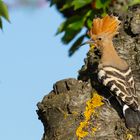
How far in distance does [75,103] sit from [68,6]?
1.73 feet

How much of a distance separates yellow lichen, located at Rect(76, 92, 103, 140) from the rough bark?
0.01 meters

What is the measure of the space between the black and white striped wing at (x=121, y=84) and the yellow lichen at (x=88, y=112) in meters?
0.12

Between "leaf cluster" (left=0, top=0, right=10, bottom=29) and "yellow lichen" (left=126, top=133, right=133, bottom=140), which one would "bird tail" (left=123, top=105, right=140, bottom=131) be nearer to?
"yellow lichen" (left=126, top=133, right=133, bottom=140)

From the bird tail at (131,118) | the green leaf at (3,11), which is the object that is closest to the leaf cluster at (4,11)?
the green leaf at (3,11)

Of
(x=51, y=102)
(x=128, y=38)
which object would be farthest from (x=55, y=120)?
(x=128, y=38)

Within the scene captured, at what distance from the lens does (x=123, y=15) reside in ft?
10.8

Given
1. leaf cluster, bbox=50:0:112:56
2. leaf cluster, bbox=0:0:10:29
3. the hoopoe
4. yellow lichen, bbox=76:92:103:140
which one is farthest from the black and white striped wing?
leaf cluster, bbox=0:0:10:29

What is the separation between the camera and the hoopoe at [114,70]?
2.98m

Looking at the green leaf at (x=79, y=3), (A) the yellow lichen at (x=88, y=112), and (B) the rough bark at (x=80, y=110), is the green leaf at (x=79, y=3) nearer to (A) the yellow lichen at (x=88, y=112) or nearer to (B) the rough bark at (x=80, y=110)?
(B) the rough bark at (x=80, y=110)

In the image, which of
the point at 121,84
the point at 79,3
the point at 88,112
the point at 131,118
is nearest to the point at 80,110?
the point at 88,112

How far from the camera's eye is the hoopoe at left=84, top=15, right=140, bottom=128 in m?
2.98

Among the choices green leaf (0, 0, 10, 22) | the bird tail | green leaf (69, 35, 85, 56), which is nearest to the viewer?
the bird tail

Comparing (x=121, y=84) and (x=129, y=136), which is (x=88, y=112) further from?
(x=121, y=84)

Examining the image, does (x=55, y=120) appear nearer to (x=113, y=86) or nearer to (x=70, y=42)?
(x=113, y=86)
